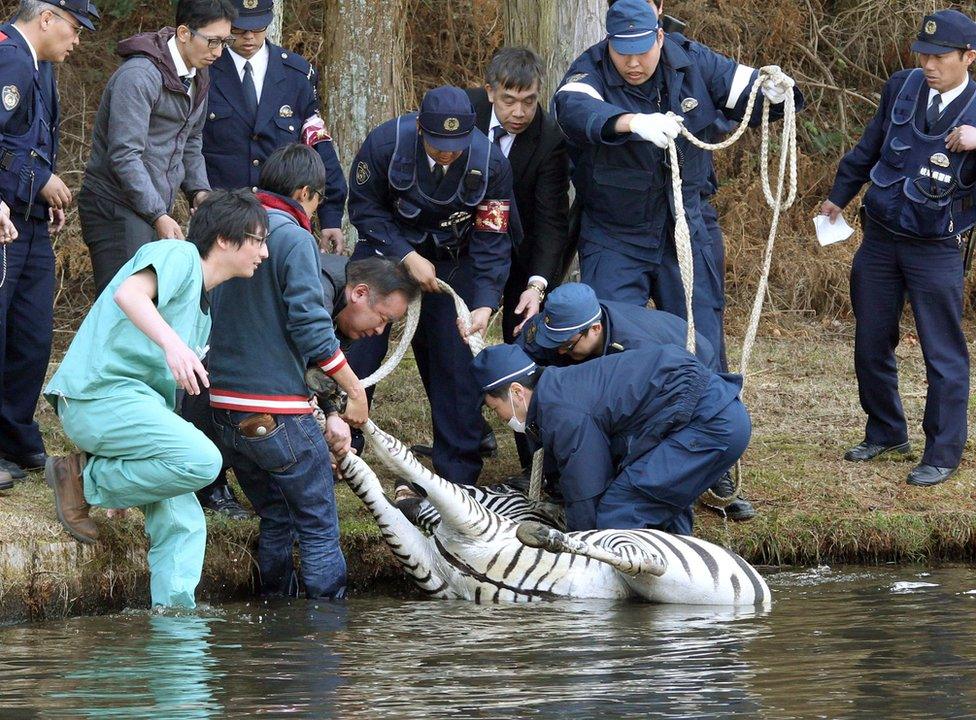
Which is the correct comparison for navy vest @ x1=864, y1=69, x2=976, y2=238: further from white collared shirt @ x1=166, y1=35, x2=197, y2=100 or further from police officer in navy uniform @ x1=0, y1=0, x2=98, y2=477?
police officer in navy uniform @ x1=0, y1=0, x2=98, y2=477

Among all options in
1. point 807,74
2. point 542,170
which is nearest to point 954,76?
point 542,170

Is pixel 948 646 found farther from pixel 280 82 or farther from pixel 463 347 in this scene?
pixel 280 82

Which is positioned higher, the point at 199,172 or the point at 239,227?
the point at 199,172

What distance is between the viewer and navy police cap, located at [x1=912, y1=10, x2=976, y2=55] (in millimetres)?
6832

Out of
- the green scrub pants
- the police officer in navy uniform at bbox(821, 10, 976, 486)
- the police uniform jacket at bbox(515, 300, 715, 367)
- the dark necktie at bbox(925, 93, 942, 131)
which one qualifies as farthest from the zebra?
the dark necktie at bbox(925, 93, 942, 131)

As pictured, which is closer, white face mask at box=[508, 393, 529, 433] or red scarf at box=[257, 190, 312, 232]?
red scarf at box=[257, 190, 312, 232]

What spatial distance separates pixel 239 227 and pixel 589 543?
72.9 inches

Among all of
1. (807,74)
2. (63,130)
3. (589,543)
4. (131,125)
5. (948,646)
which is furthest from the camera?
(807,74)

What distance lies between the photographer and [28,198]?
623 cm

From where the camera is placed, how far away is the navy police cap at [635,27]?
6500 millimetres

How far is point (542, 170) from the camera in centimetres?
699

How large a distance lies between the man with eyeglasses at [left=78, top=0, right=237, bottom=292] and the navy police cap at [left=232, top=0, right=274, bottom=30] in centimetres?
36

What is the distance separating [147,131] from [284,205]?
41.8 inches

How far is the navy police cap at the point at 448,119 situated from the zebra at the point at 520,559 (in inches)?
51.9
